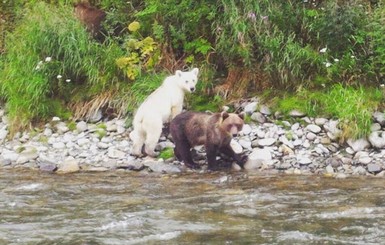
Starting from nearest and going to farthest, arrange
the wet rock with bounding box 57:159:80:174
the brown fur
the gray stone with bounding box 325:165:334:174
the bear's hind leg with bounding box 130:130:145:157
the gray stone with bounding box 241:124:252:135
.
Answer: the gray stone with bounding box 325:165:334:174, the wet rock with bounding box 57:159:80:174, the bear's hind leg with bounding box 130:130:145:157, the gray stone with bounding box 241:124:252:135, the brown fur

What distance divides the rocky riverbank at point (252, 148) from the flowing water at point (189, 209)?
35cm

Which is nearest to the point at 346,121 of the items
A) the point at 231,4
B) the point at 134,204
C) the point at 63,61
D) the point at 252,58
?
the point at 252,58

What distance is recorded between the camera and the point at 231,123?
901 centimetres

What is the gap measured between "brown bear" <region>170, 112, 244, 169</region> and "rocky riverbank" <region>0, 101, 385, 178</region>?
0.17 meters

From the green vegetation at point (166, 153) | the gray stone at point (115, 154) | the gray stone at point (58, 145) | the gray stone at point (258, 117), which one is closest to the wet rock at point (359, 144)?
the gray stone at point (258, 117)

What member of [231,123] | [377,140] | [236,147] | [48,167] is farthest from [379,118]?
[48,167]

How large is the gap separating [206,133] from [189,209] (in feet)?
7.28

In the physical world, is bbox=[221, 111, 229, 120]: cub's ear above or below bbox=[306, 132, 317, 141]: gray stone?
above

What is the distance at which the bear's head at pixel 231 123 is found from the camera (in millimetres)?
9000

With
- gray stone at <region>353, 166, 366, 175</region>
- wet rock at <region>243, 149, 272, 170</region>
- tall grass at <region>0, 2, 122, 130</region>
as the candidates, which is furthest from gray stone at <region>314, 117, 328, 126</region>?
tall grass at <region>0, 2, 122, 130</region>

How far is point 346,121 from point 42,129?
162 inches

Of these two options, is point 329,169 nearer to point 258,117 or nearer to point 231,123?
point 231,123

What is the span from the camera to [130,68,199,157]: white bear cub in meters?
9.54

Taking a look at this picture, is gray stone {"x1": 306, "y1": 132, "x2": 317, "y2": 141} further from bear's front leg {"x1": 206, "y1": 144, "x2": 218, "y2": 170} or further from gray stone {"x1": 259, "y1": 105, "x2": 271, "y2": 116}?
bear's front leg {"x1": 206, "y1": 144, "x2": 218, "y2": 170}
